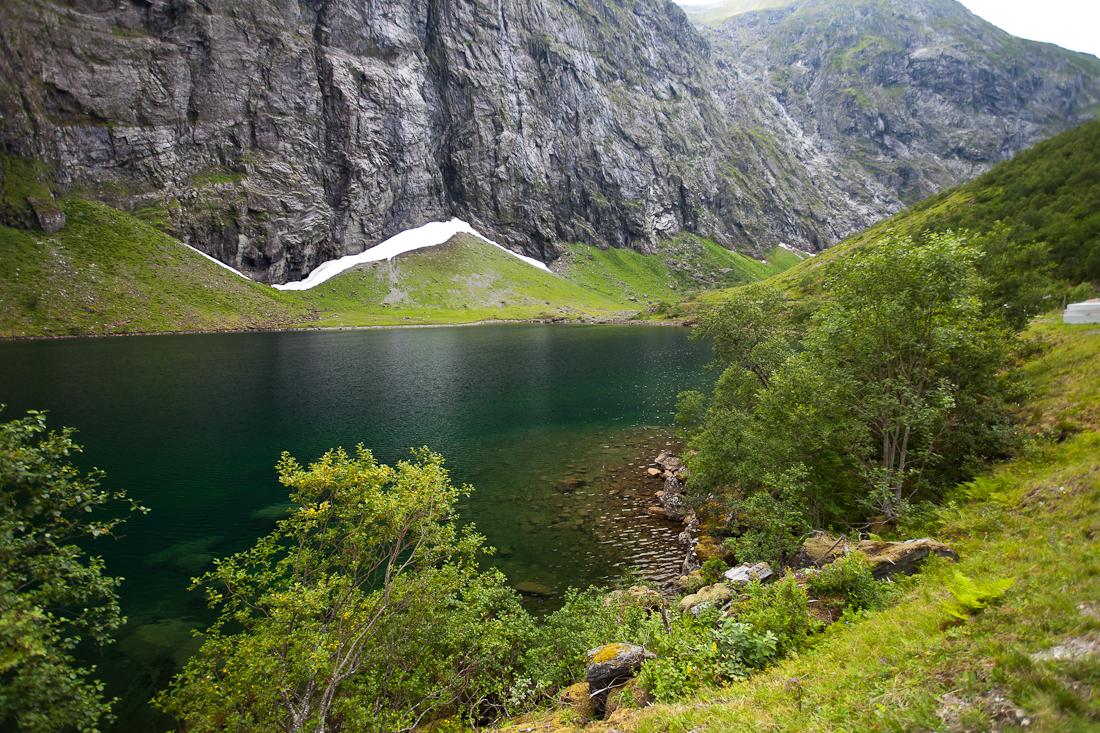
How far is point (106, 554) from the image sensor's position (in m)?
25.0

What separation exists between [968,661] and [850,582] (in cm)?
606

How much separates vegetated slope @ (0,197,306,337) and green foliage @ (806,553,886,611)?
154 m

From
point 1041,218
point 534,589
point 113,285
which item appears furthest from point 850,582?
point 113,285

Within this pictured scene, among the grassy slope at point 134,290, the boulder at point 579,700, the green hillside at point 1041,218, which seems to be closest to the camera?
the boulder at point 579,700

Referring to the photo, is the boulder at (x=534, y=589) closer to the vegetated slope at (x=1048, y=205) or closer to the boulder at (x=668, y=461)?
the boulder at (x=668, y=461)

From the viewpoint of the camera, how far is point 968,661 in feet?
21.9

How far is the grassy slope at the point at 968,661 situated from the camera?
568 centimetres

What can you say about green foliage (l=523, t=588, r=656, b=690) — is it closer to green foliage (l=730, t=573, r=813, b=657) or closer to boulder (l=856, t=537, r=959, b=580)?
green foliage (l=730, t=573, r=813, b=657)

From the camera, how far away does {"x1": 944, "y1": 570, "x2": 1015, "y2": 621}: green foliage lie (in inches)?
305

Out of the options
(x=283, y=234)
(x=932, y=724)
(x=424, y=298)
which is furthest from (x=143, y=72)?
(x=932, y=724)

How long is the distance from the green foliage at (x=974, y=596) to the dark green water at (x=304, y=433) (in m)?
17.5

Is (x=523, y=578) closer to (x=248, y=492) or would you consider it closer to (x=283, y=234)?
(x=248, y=492)

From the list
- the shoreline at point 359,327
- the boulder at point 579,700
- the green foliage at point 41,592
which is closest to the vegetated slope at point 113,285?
the shoreline at point 359,327

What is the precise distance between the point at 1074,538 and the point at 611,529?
848 inches
